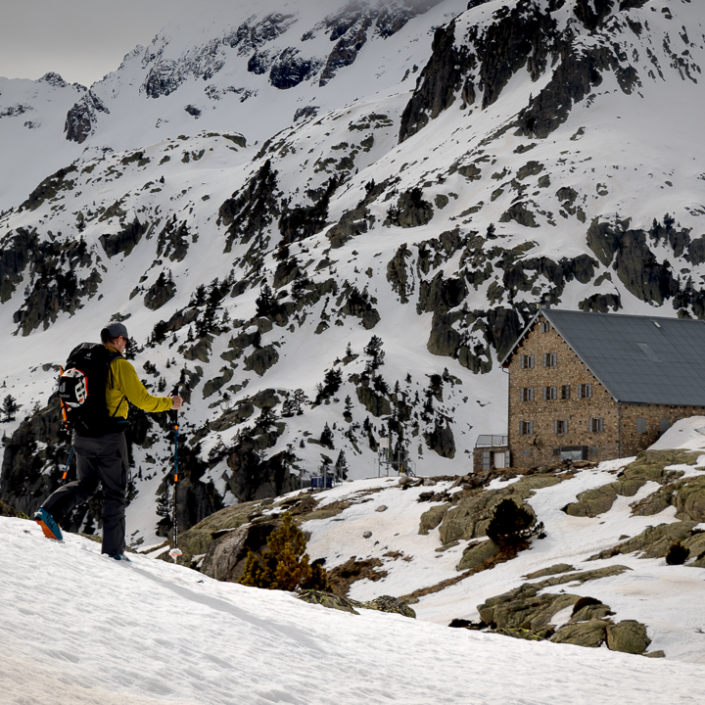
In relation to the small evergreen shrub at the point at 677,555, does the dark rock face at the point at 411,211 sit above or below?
above

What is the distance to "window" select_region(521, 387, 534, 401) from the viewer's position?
58406 millimetres

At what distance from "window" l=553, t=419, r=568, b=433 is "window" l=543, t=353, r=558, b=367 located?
3846mm

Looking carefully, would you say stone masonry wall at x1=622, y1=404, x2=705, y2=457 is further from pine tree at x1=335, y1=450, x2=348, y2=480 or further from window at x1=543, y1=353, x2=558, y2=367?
pine tree at x1=335, y1=450, x2=348, y2=480

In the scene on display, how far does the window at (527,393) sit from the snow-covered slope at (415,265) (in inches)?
589

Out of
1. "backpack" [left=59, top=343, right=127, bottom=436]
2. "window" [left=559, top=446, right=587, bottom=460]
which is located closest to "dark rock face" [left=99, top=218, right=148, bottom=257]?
"window" [left=559, top=446, right=587, bottom=460]

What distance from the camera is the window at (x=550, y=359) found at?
5706 cm

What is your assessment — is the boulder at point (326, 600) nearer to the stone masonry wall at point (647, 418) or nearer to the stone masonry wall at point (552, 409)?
the stone masonry wall at point (552, 409)

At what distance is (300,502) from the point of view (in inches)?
2175

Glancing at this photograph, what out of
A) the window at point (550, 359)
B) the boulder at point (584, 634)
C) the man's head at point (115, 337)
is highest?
the window at point (550, 359)

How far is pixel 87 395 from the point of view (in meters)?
10.8

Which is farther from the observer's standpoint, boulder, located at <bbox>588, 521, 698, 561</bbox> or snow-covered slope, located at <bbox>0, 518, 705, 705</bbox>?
boulder, located at <bbox>588, 521, 698, 561</bbox>

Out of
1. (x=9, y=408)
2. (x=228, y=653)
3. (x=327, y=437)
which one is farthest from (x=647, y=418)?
(x=9, y=408)

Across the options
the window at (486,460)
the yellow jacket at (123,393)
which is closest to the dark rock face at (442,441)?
the window at (486,460)

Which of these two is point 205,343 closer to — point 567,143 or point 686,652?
point 567,143
